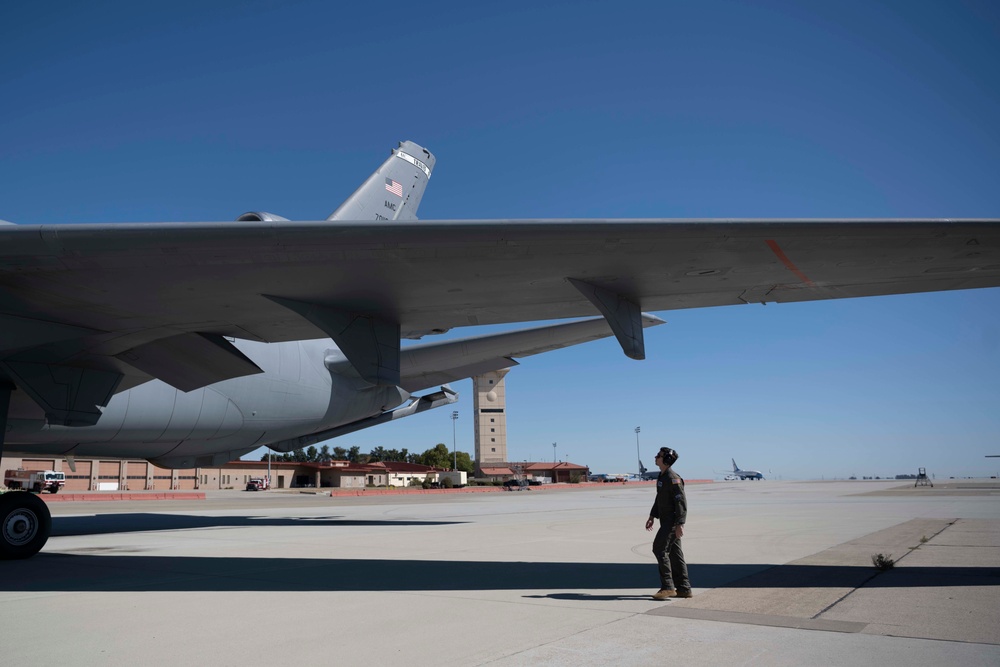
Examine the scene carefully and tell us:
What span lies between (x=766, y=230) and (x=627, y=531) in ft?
32.6

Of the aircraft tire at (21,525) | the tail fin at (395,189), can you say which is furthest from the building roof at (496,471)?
the aircraft tire at (21,525)

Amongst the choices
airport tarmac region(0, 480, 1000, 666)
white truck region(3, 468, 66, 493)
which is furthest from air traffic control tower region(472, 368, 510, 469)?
airport tarmac region(0, 480, 1000, 666)

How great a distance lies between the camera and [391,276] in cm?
868

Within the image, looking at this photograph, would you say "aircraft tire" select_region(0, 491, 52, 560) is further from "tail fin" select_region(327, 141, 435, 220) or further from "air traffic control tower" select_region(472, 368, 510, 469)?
"air traffic control tower" select_region(472, 368, 510, 469)

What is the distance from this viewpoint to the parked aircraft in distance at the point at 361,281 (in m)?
7.47

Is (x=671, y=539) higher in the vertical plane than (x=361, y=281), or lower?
lower

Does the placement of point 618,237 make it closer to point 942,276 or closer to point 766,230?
point 766,230

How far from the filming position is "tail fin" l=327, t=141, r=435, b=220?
671 inches

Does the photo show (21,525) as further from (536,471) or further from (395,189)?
(536,471)

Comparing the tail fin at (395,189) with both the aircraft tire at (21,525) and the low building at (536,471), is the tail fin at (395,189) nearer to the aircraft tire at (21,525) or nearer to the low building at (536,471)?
the aircraft tire at (21,525)

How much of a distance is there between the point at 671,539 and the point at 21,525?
10980 millimetres

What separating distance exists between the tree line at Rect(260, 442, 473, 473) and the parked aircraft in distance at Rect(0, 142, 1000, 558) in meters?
120

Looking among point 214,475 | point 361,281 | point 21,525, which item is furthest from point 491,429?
point 361,281

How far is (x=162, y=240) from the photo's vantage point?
24.4ft
